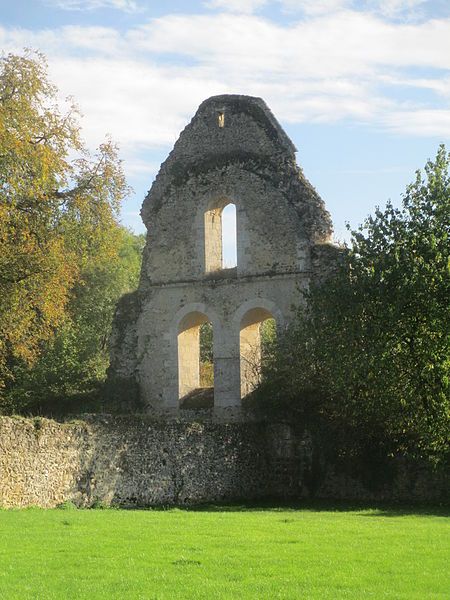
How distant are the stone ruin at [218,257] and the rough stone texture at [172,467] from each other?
3.73m

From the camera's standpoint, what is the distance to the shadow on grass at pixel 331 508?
21.7m

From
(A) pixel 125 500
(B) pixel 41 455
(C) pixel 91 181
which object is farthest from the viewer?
(C) pixel 91 181

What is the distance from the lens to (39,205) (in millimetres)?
26281

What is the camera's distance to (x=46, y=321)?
26.8m

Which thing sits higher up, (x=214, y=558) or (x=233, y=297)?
(x=233, y=297)

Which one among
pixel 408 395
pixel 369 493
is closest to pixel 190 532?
pixel 408 395

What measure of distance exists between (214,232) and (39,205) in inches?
290

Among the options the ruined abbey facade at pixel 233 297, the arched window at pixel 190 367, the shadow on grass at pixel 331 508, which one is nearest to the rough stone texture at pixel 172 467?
the ruined abbey facade at pixel 233 297

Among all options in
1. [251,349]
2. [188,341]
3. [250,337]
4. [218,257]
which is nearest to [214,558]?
[251,349]

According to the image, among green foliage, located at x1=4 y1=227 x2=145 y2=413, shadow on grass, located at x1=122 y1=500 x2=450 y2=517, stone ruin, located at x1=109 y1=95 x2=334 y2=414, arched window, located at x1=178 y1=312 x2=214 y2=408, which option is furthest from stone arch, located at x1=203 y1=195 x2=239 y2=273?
shadow on grass, located at x1=122 y1=500 x2=450 y2=517

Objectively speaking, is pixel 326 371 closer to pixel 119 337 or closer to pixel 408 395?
pixel 408 395

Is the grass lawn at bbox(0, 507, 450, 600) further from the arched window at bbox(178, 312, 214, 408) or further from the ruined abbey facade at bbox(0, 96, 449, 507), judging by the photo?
the arched window at bbox(178, 312, 214, 408)

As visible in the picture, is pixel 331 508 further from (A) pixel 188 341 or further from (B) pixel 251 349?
(A) pixel 188 341

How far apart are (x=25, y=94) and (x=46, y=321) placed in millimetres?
5855
